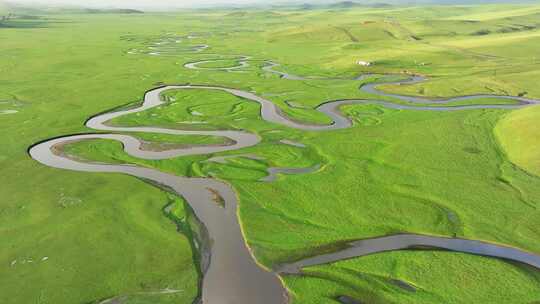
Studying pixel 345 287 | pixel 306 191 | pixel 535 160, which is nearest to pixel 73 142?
pixel 306 191

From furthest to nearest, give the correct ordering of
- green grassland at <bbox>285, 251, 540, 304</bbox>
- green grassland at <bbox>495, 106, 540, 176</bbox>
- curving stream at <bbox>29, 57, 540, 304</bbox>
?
green grassland at <bbox>495, 106, 540, 176</bbox>, curving stream at <bbox>29, 57, 540, 304</bbox>, green grassland at <bbox>285, 251, 540, 304</bbox>

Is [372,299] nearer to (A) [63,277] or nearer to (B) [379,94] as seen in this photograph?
(A) [63,277]

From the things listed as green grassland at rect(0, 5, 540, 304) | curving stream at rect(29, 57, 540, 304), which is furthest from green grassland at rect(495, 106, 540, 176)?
curving stream at rect(29, 57, 540, 304)

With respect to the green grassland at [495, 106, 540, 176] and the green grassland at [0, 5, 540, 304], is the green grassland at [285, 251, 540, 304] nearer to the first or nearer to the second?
the green grassland at [0, 5, 540, 304]

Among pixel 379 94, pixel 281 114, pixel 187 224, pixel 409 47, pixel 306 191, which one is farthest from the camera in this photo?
pixel 409 47

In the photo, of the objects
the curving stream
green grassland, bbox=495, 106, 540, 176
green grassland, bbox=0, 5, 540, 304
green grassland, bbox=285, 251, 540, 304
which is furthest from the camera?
green grassland, bbox=495, 106, 540, 176

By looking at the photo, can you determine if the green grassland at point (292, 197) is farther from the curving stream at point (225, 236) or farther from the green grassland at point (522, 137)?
the curving stream at point (225, 236)

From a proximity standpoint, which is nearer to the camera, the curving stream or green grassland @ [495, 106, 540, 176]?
the curving stream

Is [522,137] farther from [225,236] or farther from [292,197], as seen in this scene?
[225,236]

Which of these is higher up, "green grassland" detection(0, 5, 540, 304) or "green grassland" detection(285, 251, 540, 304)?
"green grassland" detection(0, 5, 540, 304)

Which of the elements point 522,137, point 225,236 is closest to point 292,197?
point 225,236

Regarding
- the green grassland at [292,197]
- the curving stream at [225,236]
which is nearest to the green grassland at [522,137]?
the green grassland at [292,197]
